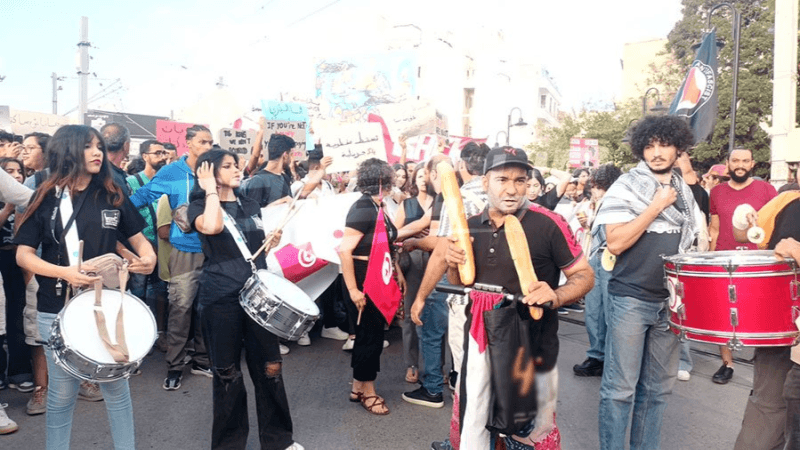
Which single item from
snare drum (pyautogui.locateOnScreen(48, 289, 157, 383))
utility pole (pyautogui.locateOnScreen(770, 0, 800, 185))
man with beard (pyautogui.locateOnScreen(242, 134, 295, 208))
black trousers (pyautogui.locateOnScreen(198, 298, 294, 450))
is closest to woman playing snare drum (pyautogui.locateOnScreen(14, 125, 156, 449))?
snare drum (pyautogui.locateOnScreen(48, 289, 157, 383))

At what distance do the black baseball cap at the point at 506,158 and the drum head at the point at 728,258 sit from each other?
920 millimetres

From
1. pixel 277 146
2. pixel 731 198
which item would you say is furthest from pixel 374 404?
pixel 731 198

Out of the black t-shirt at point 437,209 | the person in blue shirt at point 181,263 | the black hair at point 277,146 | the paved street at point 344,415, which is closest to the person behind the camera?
the paved street at point 344,415

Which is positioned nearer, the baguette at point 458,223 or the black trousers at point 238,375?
the baguette at point 458,223

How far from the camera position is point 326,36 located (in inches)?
3634

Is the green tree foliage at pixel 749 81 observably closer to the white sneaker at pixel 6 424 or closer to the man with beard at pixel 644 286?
the man with beard at pixel 644 286

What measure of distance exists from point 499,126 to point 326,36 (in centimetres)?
3655

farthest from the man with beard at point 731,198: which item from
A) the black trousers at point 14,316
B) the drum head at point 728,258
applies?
the black trousers at point 14,316

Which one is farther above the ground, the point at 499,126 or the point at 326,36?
the point at 326,36

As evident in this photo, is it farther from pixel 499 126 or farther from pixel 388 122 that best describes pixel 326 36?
pixel 388 122

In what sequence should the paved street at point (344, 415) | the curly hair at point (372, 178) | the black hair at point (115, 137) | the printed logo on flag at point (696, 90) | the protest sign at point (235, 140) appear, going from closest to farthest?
the paved street at point (344, 415)
the curly hair at point (372, 178)
the black hair at point (115, 137)
the protest sign at point (235, 140)
the printed logo on flag at point (696, 90)

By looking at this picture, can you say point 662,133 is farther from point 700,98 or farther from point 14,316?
point 700,98

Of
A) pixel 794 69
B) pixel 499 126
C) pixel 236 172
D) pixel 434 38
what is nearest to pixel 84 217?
pixel 236 172

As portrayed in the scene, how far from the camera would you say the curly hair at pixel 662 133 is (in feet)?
12.3
